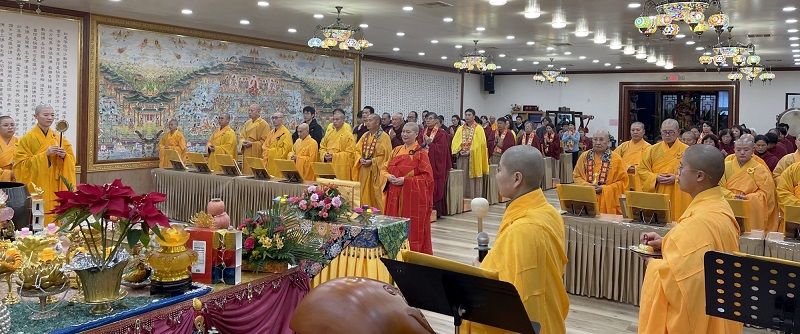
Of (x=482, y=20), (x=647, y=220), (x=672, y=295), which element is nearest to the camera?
(x=672, y=295)

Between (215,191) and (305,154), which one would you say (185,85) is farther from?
(215,191)

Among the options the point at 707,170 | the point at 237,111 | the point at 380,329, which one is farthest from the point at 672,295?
the point at 237,111

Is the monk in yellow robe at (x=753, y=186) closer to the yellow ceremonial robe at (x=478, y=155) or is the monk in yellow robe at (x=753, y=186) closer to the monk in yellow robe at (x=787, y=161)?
the monk in yellow robe at (x=787, y=161)

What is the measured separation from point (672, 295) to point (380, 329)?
2.19 m

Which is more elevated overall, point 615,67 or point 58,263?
point 615,67

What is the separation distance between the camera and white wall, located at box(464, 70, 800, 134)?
17.2m

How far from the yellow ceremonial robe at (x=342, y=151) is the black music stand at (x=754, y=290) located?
650cm

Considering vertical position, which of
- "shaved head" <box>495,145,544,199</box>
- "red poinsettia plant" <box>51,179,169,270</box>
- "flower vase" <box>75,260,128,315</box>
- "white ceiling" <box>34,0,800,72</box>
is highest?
"white ceiling" <box>34,0,800,72</box>

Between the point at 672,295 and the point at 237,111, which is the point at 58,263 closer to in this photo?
the point at 672,295

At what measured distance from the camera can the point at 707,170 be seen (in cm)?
268

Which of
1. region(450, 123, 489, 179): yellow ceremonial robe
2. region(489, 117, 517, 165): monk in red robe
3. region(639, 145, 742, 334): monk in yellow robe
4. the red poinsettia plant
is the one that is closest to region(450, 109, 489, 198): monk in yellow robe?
region(450, 123, 489, 179): yellow ceremonial robe

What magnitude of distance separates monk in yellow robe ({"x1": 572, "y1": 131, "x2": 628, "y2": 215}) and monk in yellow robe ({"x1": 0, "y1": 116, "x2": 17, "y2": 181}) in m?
5.65

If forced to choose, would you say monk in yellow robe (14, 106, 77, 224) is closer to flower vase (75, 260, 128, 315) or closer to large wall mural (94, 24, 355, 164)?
large wall mural (94, 24, 355, 164)

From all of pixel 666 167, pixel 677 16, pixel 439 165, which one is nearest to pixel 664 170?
pixel 666 167
